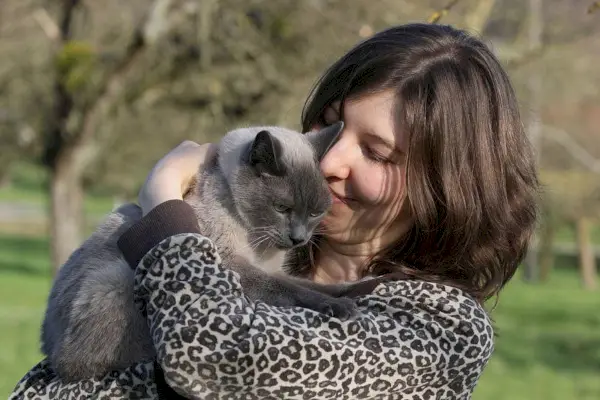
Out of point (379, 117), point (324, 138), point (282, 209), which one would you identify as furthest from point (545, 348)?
point (379, 117)

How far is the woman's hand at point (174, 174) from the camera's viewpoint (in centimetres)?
260

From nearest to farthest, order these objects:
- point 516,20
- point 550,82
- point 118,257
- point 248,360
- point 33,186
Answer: point 248,360 < point 118,257 < point 516,20 < point 550,82 < point 33,186

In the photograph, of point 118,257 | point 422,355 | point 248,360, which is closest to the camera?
point 248,360

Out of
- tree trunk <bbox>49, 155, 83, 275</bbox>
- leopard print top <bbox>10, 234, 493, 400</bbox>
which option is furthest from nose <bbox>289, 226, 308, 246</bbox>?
tree trunk <bbox>49, 155, 83, 275</bbox>

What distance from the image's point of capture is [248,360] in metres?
2.22

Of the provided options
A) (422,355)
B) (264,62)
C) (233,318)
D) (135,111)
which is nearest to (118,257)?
(233,318)

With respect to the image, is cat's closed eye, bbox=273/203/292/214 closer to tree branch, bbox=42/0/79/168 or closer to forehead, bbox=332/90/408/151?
forehead, bbox=332/90/408/151

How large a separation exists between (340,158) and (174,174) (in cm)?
50

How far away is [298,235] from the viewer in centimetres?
301

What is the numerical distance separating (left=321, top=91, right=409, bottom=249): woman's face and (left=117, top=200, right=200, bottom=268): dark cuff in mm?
528

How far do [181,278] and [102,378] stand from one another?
0.45 metres

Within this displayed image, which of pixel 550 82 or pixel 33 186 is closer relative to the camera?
pixel 550 82

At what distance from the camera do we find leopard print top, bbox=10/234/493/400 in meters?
2.23

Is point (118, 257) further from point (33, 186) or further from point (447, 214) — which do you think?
point (33, 186)
